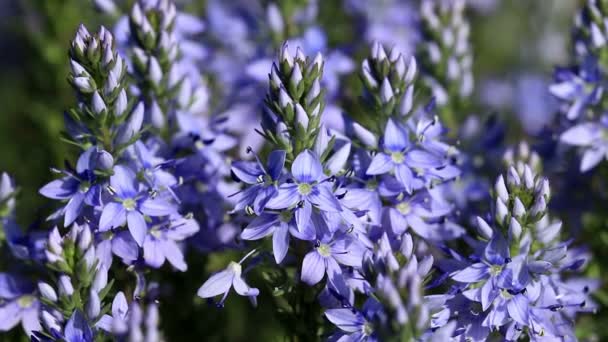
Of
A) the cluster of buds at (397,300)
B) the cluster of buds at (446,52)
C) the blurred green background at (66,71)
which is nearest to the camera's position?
the cluster of buds at (397,300)

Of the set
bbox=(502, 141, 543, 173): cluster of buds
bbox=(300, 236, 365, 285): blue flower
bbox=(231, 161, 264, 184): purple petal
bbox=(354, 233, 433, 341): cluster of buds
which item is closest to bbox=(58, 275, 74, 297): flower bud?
bbox=(231, 161, 264, 184): purple petal

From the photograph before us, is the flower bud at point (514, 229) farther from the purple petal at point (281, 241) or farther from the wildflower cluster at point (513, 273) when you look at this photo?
the purple petal at point (281, 241)

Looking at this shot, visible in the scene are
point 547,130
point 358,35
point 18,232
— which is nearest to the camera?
point 18,232

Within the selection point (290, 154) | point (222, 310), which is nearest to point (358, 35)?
point (222, 310)

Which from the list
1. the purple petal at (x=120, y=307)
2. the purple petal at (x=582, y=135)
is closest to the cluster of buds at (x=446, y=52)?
the purple petal at (x=582, y=135)

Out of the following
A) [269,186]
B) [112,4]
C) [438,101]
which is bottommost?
[269,186]

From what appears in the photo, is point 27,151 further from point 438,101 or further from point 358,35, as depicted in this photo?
point 438,101
